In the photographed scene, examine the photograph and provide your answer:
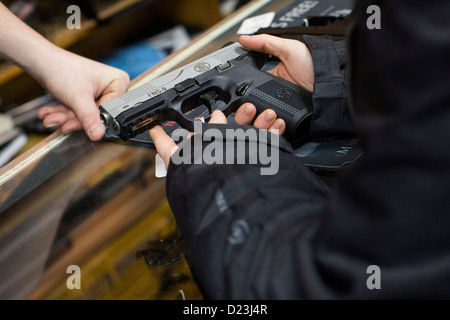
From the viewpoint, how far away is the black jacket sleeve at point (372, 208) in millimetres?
312

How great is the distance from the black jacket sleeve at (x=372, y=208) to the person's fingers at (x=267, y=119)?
0.27 m

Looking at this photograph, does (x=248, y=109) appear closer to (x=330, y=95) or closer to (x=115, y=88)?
(x=330, y=95)

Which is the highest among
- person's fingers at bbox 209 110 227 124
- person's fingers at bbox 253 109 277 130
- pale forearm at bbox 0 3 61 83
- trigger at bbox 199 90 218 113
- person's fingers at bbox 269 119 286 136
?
pale forearm at bbox 0 3 61 83

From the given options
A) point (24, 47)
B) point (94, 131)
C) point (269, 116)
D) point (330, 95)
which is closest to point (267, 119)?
point (269, 116)

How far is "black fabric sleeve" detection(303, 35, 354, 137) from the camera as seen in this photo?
0.72m

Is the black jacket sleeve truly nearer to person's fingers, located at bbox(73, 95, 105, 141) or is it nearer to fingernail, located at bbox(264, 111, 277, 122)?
fingernail, located at bbox(264, 111, 277, 122)

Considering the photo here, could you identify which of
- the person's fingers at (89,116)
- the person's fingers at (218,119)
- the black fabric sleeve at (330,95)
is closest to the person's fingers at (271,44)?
the black fabric sleeve at (330,95)

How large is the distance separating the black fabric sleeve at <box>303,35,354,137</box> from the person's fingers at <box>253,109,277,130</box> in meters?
0.08

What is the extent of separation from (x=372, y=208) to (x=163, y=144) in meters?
0.41

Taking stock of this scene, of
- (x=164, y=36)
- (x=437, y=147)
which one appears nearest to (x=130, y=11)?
(x=164, y=36)

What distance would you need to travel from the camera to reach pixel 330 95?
719mm

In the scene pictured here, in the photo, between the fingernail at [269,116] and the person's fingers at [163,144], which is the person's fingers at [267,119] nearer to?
the fingernail at [269,116]

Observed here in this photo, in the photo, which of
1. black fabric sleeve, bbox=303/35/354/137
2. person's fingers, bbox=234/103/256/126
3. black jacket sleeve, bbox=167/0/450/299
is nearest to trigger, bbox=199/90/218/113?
person's fingers, bbox=234/103/256/126

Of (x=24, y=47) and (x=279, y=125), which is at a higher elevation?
(x=24, y=47)
